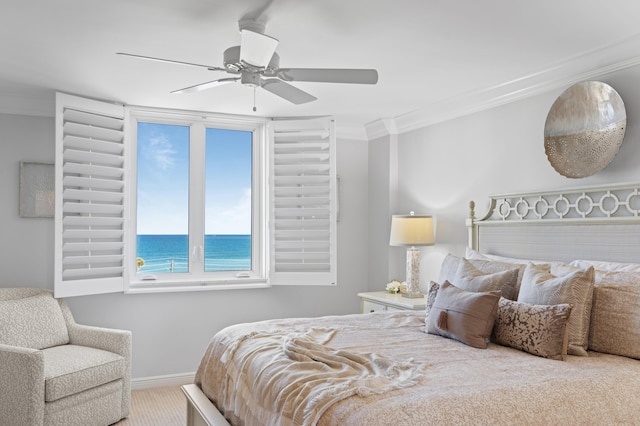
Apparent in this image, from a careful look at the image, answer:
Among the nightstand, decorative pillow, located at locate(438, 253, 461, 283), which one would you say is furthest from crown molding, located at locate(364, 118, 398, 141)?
decorative pillow, located at locate(438, 253, 461, 283)

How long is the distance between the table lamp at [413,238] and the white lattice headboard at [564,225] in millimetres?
444

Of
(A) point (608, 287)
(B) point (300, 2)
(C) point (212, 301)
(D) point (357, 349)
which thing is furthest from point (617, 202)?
(C) point (212, 301)

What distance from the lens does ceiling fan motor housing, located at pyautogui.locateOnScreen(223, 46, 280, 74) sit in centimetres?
271

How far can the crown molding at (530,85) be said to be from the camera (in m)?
3.06

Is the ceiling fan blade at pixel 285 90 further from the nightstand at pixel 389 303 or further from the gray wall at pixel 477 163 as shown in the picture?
the nightstand at pixel 389 303

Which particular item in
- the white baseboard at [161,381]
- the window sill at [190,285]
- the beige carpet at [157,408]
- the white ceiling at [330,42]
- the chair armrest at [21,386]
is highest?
the white ceiling at [330,42]

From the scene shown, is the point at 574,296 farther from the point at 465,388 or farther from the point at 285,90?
the point at 285,90

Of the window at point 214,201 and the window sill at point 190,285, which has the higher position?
the window at point 214,201

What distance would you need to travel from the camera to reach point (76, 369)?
11.1 feet

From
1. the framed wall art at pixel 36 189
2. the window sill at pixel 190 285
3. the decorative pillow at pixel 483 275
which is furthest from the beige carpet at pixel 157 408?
the decorative pillow at pixel 483 275

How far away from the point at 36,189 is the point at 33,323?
1.19 metres

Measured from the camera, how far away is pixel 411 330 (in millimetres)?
3010

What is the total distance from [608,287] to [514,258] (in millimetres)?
1075

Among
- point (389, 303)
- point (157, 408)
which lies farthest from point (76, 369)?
point (389, 303)
